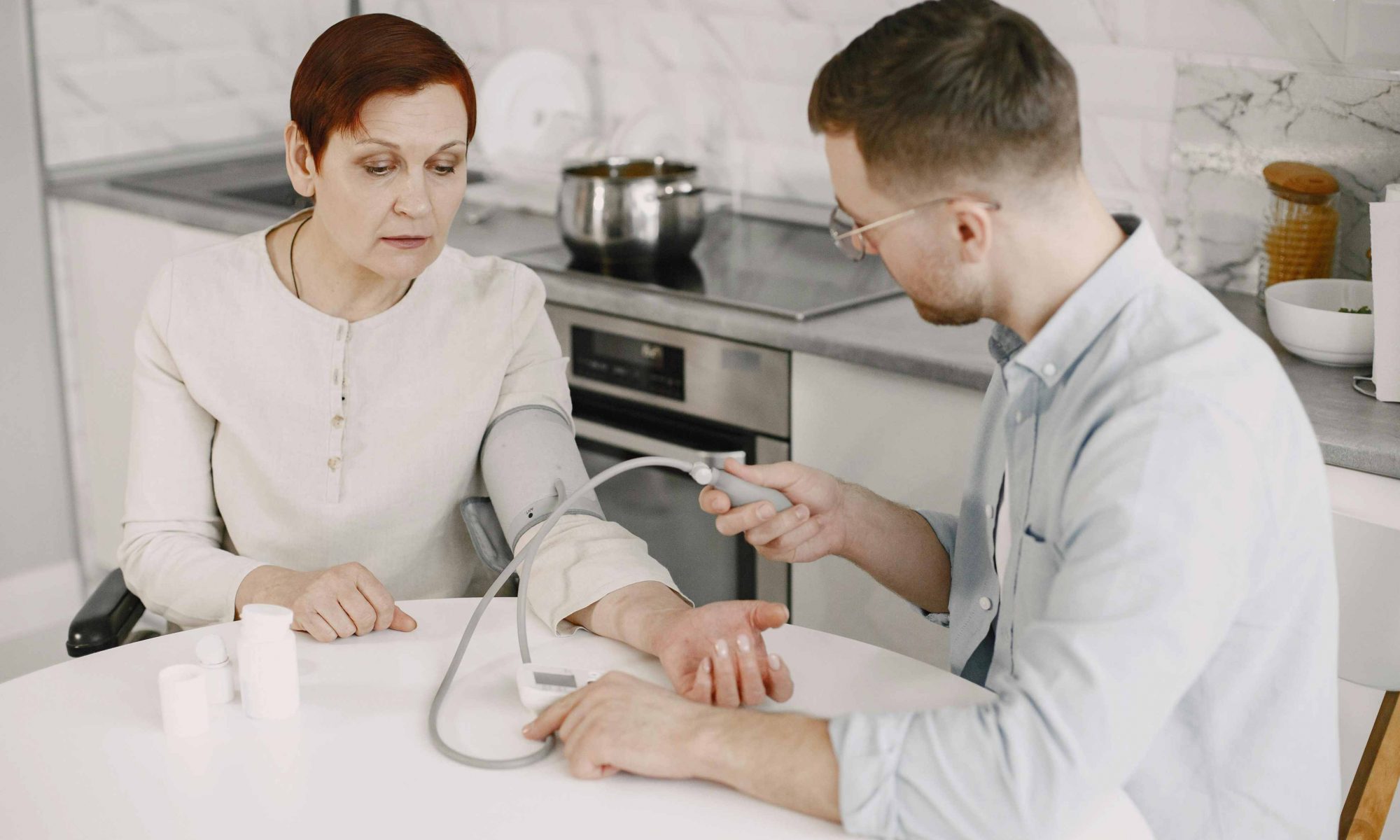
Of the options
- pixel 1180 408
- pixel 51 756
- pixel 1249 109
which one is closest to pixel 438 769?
pixel 51 756

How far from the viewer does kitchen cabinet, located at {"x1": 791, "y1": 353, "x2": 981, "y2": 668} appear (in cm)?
218

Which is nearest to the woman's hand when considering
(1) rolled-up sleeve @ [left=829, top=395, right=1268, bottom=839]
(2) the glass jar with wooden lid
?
(1) rolled-up sleeve @ [left=829, top=395, right=1268, bottom=839]

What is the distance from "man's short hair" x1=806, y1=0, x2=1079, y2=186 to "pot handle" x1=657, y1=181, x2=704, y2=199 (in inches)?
53.0

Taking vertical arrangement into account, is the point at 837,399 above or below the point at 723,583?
above

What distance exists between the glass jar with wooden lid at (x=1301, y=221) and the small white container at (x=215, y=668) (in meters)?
1.75

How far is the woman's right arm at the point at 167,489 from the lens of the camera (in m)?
1.75

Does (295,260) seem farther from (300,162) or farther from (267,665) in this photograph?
(267,665)

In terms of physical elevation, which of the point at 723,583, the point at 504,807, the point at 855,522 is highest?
the point at 855,522

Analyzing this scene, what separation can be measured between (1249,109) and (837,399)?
86 centimetres

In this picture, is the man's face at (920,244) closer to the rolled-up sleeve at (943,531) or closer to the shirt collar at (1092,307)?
the shirt collar at (1092,307)

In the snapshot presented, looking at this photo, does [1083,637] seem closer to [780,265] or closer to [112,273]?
[780,265]

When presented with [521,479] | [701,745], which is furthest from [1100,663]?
[521,479]

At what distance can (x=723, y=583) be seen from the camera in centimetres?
254

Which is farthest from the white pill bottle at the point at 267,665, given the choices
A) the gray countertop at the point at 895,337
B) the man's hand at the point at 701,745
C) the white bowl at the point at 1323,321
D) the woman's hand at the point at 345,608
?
the white bowl at the point at 1323,321
